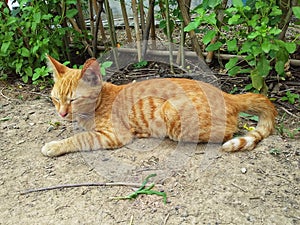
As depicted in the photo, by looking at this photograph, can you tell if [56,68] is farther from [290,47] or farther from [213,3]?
[290,47]

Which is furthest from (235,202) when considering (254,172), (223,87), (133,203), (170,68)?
(170,68)

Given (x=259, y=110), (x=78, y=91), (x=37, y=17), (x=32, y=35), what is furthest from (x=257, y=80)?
(x=32, y=35)

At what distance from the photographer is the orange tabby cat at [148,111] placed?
277 centimetres

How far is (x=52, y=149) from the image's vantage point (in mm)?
2848

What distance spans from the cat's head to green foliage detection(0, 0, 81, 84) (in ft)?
3.44

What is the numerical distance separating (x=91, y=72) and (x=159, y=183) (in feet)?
3.29

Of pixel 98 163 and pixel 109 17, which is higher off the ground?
pixel 109 17

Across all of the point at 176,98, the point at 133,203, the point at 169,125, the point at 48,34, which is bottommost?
the point at 133,203

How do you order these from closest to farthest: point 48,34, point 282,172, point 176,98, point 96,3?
point 282,172 < point 176,98 < point 48,34 < point 96,3

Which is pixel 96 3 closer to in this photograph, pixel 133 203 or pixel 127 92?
pixel 127 92

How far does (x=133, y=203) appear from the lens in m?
2.30

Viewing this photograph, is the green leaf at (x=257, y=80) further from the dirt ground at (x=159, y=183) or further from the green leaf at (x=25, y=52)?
the green leaf at (x=25, y=52)

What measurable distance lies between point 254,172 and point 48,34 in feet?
9.41

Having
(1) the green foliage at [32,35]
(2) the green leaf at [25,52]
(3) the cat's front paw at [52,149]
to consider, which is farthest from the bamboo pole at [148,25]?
(3) the cat's front paw at [52,149]
